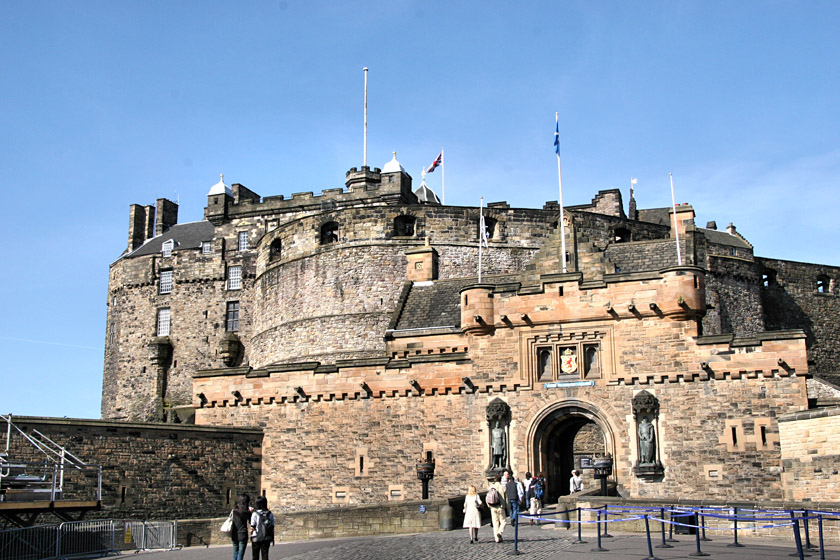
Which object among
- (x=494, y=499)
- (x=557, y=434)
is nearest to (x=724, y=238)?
(x=557, y=434)

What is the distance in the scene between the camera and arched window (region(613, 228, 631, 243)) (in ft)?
135

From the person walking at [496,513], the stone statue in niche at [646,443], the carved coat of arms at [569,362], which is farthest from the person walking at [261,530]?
the carved coat of arms at [569,362]

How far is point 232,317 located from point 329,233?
1081 centimetres

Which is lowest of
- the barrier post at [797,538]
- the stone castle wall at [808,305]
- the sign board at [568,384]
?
the barrier post at [797,538]

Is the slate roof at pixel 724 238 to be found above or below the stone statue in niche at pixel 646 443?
above

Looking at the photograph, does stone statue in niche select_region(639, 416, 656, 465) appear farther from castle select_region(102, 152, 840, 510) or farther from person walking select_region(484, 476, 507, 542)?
person walking select_region(484, 476, 507, 542)

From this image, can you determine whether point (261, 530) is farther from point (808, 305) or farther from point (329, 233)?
point (808, 305)

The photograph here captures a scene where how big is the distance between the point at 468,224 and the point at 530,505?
56.0 ft

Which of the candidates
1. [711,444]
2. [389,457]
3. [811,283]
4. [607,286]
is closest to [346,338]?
[389,457]

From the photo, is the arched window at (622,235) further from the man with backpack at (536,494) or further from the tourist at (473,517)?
the tourist at (473,517)

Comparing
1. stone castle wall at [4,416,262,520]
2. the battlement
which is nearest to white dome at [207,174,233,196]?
the battlement

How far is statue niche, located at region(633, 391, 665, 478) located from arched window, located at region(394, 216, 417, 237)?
51.1 ft

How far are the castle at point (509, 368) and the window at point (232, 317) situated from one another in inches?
287

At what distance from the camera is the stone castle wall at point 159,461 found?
24828 millimetres
